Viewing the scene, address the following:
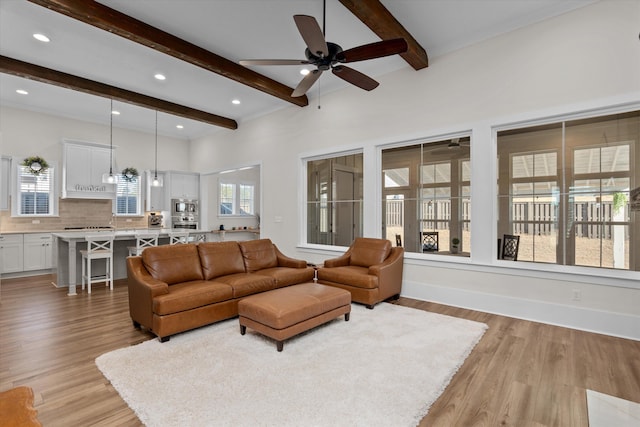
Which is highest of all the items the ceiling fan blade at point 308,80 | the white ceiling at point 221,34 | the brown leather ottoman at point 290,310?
the white ceiling at point 221,34

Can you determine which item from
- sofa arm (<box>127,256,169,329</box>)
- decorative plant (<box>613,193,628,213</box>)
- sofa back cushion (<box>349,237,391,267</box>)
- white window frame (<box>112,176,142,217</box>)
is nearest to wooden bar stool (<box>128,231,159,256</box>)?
sofa arm (<box>127,256,169,329</box>)

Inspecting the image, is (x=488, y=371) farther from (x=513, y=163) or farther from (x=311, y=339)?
(x=513, y=163)

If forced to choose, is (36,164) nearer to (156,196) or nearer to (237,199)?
(156,196)

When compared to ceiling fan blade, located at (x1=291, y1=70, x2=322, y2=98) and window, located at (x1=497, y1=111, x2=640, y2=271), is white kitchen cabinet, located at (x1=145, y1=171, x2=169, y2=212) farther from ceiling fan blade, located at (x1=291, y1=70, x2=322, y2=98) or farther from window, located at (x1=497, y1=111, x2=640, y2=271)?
window, located at (x1=497, y1=111, x2=640, y2=271)

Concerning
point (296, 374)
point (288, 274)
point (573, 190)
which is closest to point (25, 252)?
point (288, 274)

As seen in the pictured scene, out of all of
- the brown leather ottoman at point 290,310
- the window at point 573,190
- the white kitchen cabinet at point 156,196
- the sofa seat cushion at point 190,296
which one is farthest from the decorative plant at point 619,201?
the white kitchen cabinet at point 156,196

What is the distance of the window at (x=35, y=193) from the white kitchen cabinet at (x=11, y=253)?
2.34 feet

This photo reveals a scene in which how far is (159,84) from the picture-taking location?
5.60 meters

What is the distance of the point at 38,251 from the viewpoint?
6445mm

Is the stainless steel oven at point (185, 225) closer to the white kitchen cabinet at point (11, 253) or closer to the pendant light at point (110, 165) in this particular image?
the pendant light at point (110, 165)

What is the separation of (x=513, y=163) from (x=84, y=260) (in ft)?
22.6

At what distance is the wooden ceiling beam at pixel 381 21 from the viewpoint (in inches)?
125

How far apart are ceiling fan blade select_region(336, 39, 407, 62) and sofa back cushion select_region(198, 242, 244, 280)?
278cm

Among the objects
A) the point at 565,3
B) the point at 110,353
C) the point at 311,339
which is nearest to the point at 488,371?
the point at 311,339
